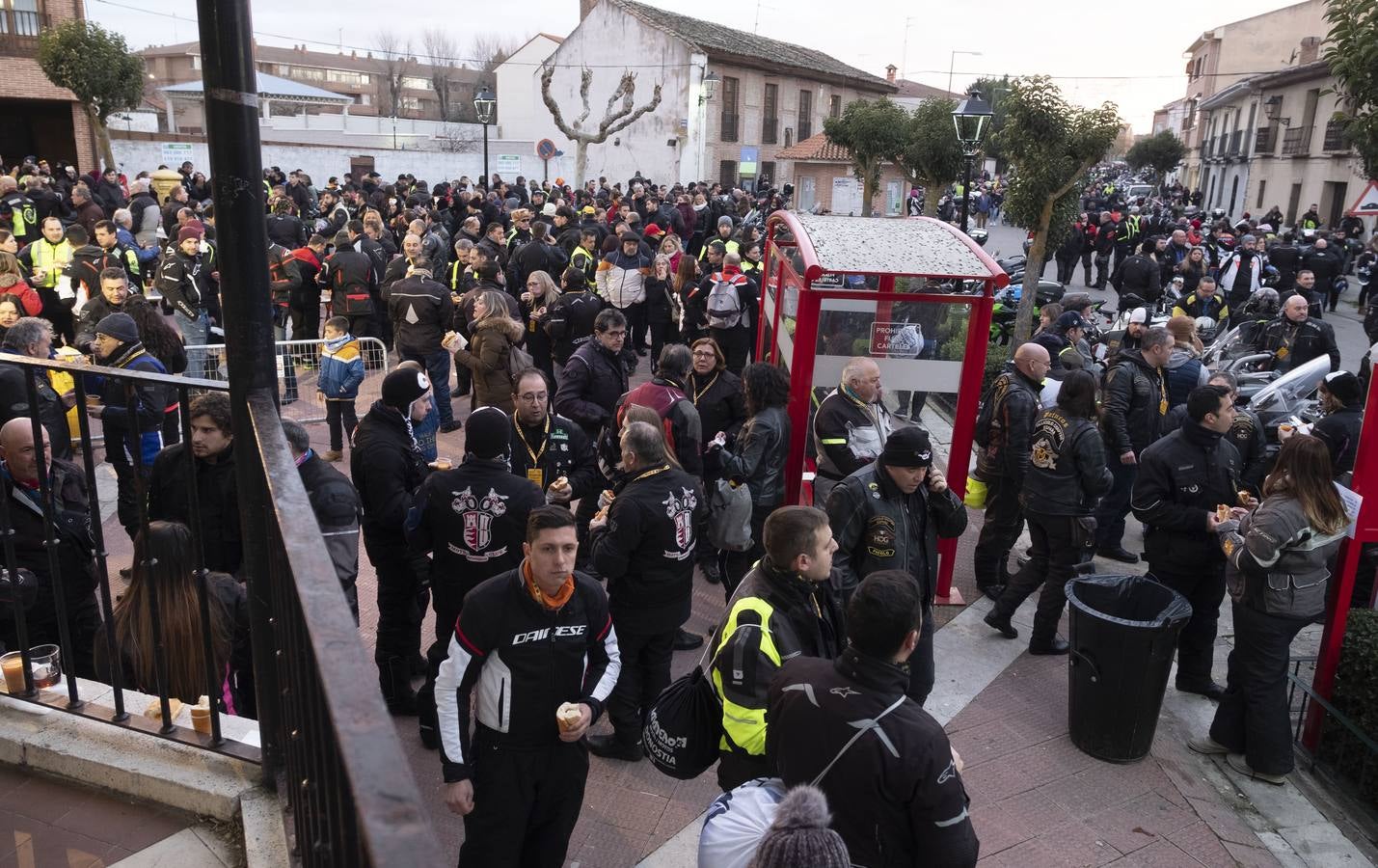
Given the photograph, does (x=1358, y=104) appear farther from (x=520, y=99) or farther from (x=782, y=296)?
(x=520, y=99)

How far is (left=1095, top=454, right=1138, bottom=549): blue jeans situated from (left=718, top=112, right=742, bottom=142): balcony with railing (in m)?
36.3

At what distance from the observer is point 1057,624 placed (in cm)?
679

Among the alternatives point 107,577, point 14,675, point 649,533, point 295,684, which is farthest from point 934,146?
point 295,684

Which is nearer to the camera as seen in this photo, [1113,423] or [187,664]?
[187,664]

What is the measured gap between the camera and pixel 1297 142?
124 ft

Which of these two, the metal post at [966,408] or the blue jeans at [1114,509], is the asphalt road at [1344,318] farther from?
the metal post at [966,408]

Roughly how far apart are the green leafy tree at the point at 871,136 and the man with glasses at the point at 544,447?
887 inches

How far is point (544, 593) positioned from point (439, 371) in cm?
688

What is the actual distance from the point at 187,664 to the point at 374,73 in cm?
10510

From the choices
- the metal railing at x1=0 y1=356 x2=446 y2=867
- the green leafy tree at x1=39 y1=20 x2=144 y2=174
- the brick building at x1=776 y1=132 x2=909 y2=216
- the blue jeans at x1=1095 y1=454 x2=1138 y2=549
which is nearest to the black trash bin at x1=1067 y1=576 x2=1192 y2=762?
the blue jeans at x1=1095 y1=454 x2=1138 y2=549

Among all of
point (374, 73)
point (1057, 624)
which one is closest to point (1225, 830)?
point (1057, 624)

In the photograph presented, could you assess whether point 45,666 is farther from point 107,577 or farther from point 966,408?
point 966,408

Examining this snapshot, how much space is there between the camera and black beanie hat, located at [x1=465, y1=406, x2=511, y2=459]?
4.42 meters

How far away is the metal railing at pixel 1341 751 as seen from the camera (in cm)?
508
